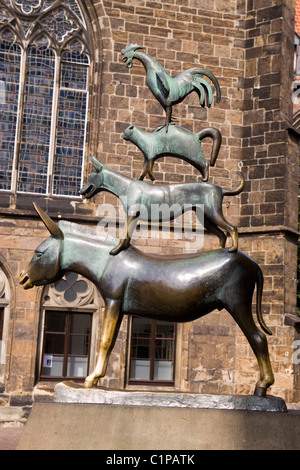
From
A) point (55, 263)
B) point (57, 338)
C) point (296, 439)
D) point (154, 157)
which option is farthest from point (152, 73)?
point (57, 338)

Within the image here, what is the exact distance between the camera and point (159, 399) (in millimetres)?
5023

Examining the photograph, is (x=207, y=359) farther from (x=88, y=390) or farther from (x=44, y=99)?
(x=88, y=390)

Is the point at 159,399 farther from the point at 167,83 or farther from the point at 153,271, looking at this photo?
the point at 167,83

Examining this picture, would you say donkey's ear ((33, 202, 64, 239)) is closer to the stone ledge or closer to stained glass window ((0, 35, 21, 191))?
the stone ledge

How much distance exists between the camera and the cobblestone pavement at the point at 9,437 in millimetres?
9646

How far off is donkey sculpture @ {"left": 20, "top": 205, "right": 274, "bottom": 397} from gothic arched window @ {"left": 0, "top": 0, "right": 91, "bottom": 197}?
28.4 feet

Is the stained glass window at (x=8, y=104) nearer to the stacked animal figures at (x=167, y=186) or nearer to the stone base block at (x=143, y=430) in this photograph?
the stacked animal figures at (x=167, y=186)

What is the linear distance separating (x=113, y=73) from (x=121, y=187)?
9.01 metres

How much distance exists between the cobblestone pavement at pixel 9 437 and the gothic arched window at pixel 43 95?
14.6 ft

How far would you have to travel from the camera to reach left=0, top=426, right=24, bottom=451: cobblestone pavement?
9646 mm

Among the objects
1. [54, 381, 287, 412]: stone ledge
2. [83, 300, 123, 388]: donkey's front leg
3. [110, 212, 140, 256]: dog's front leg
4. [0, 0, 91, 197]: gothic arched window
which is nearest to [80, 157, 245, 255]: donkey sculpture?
[110, 212, 140, 256]: dog's front leg

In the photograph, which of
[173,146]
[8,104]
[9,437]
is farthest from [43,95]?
[173,146]

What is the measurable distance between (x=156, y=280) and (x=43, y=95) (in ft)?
31.8

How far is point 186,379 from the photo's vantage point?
13.4 meters
